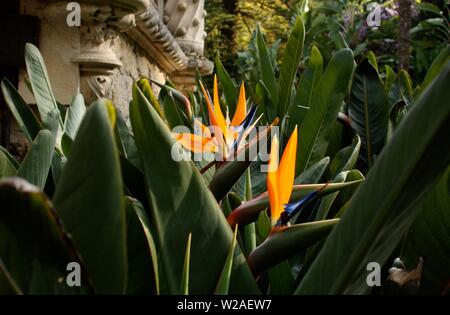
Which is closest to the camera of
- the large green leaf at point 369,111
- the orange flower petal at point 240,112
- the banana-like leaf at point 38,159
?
the banana-like leaf at point 38,159

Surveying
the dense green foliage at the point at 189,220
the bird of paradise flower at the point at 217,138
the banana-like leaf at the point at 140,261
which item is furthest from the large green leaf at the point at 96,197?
the bird of paradise flower at the point at 217,138

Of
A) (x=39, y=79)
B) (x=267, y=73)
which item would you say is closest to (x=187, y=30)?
(x=267, y=73)

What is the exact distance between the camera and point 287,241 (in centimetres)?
54

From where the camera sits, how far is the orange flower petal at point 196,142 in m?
0.70

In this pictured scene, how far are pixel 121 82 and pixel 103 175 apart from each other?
3.29 meters

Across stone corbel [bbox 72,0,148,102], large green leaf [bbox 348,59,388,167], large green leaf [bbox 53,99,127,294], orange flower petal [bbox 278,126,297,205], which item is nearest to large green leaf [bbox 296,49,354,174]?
large green leaf [bbox 348,59,388,167]

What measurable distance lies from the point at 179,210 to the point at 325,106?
0.58 m

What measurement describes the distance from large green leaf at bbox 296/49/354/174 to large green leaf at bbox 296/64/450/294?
0.56m

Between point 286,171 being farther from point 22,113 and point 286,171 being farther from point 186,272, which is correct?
point 22,113

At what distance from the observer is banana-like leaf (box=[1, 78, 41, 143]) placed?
3.27 feet

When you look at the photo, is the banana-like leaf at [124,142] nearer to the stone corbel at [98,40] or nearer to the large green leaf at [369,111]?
the large green leaf at [369,111]

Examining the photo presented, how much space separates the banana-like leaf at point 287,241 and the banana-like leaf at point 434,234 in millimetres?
177

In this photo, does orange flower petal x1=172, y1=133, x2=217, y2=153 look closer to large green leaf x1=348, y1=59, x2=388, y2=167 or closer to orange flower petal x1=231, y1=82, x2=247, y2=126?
orange flower petal x1=231, y1=82, x2=247, y2=126
